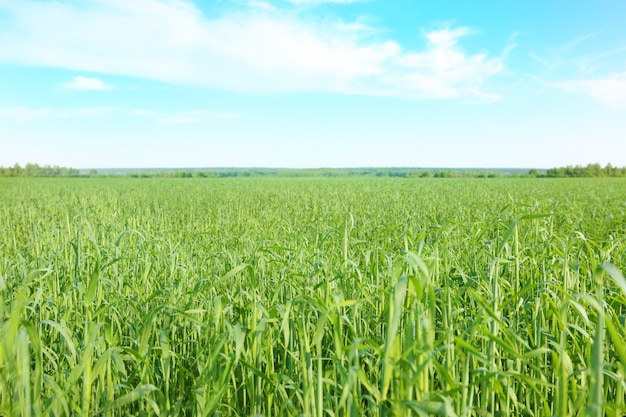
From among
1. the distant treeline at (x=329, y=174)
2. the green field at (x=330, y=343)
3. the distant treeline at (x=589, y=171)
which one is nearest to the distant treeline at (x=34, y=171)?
the distant treeline at (x=329, y=174)

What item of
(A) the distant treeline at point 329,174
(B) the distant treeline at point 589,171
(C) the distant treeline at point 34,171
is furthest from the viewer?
(C) the distant treeline at point 34,171

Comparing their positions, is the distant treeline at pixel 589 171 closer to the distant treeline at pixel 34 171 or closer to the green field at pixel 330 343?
the green field at pixel 330 343

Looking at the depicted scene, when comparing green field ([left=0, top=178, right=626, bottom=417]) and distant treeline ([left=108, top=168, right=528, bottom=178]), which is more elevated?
distant treeline ([left=108, top=168, right=528, bottom=178])

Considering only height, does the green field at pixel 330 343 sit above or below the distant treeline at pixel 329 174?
below

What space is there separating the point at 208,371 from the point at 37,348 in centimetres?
72

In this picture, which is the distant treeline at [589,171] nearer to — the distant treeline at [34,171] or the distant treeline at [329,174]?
the distant treeline at [329,174]

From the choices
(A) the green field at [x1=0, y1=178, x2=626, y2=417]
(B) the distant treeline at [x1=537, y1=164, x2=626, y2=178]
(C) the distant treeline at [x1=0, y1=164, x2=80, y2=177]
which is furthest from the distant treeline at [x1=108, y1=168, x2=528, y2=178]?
(A) the green field at [x1=0, y1=178, x2=626, y2=417]

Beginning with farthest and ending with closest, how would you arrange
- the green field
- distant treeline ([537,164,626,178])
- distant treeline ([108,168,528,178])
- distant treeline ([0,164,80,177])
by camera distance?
distant treeline ([0,164,80,177]), distant treeline ([108,168,528,178]), distant treeline ([537,164,626,178]), the green field

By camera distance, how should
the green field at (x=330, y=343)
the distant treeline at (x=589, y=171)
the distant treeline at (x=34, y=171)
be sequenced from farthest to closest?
the distant treeline at (x=34, y=171)
the distant treeline at (x=589, y=171)
the green field at (x=330, y=343)

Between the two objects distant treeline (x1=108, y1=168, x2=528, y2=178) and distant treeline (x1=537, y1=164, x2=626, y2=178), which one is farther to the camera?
distant treeline (x1=108, y1=168, x2=528, y2=178)

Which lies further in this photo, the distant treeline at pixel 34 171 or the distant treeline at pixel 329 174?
the distant treeline at pixel 34 171

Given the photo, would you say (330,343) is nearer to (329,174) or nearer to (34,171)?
(34,171)

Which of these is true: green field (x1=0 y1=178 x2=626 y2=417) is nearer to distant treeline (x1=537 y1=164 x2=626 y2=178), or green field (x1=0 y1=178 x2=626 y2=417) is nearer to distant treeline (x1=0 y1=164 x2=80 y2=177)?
distant treeline (x1=537 y1=164 x2=626 y2=178)

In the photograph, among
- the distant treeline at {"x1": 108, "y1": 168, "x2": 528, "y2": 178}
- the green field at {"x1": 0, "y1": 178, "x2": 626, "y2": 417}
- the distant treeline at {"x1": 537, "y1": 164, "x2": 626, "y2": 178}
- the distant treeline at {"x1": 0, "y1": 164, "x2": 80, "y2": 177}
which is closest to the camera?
the green field at {"x1": 0, "y1": 178, "x2": 626, "y2": 417}
